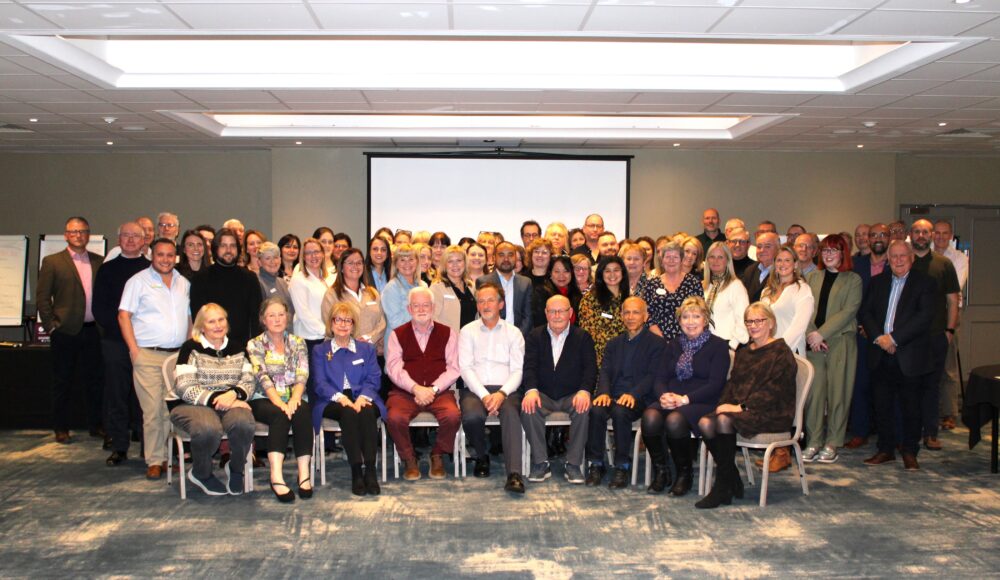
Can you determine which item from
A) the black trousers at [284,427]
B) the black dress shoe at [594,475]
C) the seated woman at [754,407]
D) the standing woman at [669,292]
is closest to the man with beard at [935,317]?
the seated woman at [754,407]

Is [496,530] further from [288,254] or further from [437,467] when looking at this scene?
[288,254]

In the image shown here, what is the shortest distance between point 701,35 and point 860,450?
10.8ft

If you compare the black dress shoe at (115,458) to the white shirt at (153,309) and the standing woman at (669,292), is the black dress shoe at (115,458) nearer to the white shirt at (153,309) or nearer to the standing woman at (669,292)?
the white shirt at (153,309)

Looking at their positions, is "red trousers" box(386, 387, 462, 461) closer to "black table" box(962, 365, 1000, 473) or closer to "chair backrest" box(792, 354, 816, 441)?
"chair backrest" box(792, 354, 816, 441)

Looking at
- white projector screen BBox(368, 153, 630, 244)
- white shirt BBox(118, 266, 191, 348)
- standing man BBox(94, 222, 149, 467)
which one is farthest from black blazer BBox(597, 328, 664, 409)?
white projector screen BBox(368, 153, 630, 244)

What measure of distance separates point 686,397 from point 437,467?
163 centimetres

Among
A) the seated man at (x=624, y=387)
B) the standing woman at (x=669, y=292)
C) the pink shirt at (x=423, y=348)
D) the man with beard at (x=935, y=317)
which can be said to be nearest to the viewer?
the seated man at (x=624, y=387)

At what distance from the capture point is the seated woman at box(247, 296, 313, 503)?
15.9 feet

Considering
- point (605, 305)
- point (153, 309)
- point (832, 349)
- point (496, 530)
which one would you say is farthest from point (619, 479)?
point (153, 309)

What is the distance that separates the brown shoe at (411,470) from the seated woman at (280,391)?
0.63 meters

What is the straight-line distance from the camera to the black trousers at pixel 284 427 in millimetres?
4875

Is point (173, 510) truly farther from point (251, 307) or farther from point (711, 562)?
point (711, 562)

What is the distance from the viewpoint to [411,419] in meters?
5.20

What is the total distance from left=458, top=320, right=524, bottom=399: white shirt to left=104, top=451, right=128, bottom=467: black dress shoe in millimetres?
2437
